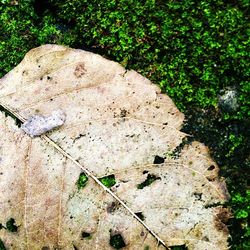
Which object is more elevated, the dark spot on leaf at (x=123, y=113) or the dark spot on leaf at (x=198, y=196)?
the dark spot on leaf at (x=123, y=113)

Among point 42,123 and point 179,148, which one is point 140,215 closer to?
point 179,148

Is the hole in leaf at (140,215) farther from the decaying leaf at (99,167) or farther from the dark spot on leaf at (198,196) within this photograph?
the dark spot on leaf at (198,196)

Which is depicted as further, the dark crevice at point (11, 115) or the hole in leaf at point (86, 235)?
the dark crevice at point (11, 115)

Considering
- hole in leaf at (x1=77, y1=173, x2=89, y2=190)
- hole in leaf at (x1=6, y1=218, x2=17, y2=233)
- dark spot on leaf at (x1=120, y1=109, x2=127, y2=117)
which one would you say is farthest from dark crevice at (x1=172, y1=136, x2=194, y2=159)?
hole in leaf at (x1=6, y1=218, x2=17, y2=233)

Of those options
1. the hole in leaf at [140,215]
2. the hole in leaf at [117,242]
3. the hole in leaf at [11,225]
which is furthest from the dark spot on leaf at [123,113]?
the hole in leaf at [11,225]

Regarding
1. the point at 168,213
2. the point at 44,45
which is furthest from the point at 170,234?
the point at 44,45

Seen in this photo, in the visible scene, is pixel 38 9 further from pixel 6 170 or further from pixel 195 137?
pixel 195 137

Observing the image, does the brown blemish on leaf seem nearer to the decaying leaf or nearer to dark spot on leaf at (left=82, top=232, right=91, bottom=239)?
the decaying leaf

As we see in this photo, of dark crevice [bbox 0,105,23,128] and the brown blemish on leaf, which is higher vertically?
the brown blemish on leaf
